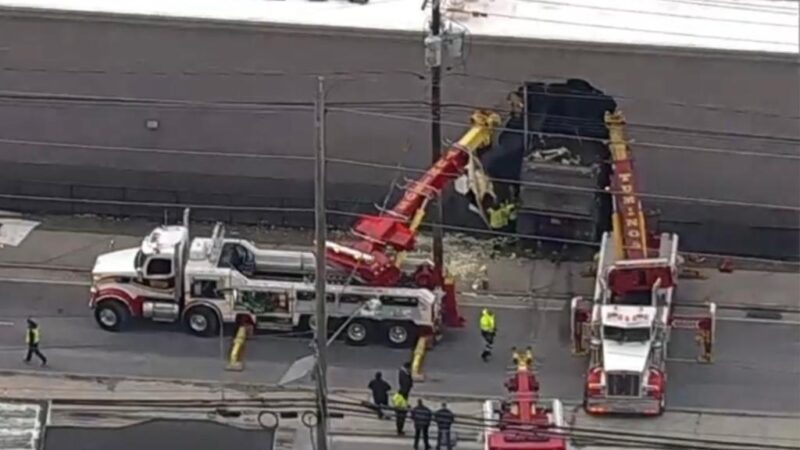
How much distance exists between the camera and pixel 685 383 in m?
40.6

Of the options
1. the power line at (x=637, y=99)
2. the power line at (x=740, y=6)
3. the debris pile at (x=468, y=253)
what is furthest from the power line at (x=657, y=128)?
the power line at (x=740, y=6)

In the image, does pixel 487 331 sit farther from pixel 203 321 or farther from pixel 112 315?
pixel 112 315

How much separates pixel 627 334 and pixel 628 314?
47cm

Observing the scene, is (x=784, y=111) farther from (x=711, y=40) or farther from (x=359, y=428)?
(x=359, y=428)

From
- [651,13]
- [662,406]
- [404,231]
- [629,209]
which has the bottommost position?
[662,406]

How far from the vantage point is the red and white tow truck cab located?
119 feet

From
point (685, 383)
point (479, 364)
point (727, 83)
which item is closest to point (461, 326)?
A: point (479, 364)

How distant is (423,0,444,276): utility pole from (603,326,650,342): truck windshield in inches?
133

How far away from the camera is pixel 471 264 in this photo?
147 ft

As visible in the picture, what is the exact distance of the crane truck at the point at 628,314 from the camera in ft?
129

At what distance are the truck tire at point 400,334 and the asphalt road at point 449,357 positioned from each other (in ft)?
0.60

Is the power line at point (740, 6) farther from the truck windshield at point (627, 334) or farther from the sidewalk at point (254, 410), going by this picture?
the sidewalk at point (254, 410)

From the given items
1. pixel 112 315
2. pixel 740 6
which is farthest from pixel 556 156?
pixel 112 315

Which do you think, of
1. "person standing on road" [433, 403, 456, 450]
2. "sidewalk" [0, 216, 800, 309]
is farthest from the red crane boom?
"person standing on road" [433, 403, 456, 450]
